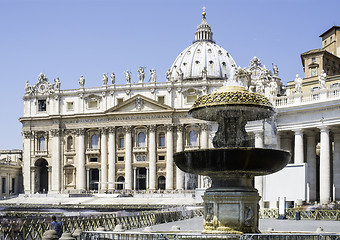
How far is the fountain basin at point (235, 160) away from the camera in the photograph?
52.9ft

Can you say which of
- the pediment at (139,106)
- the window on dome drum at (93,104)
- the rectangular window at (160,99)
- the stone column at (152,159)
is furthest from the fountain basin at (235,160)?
the window on dome drum at (93,104)

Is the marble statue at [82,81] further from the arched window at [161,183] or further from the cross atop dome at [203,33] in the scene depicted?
the cross atop dome at [203,33]

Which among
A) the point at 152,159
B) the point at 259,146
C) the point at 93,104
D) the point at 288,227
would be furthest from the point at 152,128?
the point at 288,227

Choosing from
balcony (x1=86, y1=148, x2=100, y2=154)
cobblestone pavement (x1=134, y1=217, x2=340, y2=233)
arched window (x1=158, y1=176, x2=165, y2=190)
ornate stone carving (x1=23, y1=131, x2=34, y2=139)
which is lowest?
arched window (x1=158, y1=176, x2=165, y2=190)

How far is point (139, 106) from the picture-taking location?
94312mm

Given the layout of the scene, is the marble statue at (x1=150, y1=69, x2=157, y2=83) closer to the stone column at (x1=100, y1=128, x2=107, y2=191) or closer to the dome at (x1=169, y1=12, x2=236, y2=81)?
the stone column at (x1=100, y1=128, x2=107, y2=191)

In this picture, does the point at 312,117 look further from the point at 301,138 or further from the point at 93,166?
the point at 93,166

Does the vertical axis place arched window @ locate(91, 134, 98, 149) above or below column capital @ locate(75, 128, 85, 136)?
below

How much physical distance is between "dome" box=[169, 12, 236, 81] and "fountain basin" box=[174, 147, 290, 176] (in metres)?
110

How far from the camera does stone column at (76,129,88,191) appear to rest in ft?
317

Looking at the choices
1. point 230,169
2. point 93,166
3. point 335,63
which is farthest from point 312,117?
point 93,166

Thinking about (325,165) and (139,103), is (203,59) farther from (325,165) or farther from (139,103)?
(325,165)

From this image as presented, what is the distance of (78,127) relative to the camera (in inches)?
3871

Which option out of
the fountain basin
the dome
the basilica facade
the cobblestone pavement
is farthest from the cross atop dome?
the fountain basin
